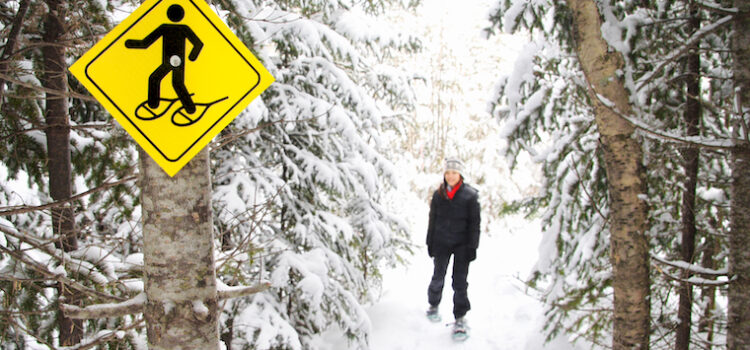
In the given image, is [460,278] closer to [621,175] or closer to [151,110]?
[621,175]

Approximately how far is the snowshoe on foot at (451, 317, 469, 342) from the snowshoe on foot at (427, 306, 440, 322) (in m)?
0.46

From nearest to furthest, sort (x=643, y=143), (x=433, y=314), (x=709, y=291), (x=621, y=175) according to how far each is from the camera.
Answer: (x=621, y=175) < (x=643, y=143) < (x=709, y=291) < (x=433, y=314)

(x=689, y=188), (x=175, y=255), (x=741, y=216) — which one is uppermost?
(x=689, y=188)

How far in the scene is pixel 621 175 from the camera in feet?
10.0

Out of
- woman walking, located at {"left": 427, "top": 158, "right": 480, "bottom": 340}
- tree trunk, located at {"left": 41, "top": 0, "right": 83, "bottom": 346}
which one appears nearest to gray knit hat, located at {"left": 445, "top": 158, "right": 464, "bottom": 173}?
woman walking, located at {"left": 427, "top": 158, "right": 480, "bottom": 340}

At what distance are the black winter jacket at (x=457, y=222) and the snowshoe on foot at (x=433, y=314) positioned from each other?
0.84m

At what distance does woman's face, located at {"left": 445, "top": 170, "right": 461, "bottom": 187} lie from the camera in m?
5.28

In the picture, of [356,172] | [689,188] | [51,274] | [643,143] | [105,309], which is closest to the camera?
[105,309]

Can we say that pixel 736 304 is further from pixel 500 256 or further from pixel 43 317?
pixel 500 256

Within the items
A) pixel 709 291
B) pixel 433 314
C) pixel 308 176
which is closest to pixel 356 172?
pixel 308 176

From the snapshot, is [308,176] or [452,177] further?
[452,177]

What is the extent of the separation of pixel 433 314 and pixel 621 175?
338 centimetres

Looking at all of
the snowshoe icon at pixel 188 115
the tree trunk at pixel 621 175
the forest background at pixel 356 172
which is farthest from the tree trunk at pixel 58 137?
the tree trunk at pixel 621 175

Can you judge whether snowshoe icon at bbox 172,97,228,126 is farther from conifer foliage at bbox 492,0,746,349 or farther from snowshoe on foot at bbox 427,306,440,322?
snowshoe on foot at bbox 427,306,440,322
